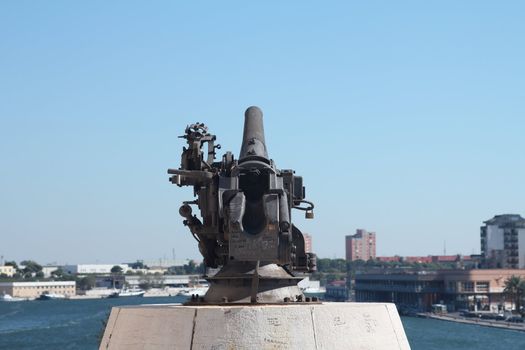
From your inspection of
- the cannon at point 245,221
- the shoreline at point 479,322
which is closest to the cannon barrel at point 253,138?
the cannon at point 245,221

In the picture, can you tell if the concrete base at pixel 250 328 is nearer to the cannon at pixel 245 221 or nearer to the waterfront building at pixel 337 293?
the cannon at pixel 245 221

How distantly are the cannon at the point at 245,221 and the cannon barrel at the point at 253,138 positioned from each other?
0.02 metres

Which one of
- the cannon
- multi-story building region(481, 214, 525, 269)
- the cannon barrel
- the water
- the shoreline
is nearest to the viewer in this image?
the cannon

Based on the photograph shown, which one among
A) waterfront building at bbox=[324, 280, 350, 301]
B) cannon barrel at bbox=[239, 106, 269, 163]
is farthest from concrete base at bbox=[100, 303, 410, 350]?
waterfront building at bbox=[324, 280, 350, 301]

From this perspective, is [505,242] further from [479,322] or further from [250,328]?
[250,328]

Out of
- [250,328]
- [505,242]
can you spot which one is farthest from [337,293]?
[250,328]

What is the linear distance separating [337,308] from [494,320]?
105m

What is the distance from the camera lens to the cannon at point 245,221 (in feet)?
43.7

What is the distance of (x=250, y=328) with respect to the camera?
40.9 feet

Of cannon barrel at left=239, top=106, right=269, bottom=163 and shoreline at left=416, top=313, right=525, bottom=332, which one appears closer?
cannon barrel at left=239, top=106, right=269, bottom=163

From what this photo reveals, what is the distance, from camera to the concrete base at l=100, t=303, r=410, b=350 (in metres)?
12.4

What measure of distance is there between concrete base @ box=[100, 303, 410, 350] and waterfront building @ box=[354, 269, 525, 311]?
383 ft

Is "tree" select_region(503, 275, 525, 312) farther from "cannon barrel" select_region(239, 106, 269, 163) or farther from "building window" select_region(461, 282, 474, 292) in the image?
"cannon barrel" select_region(239, 106, 269, 163)

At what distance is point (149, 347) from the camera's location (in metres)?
12.6
